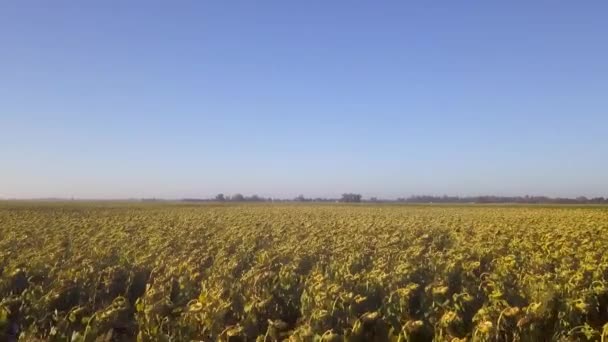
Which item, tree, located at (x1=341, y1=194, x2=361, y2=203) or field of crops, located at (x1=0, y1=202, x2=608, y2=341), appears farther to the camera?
tree, located at (x1=341, y1=194, x2=361, y2=203)

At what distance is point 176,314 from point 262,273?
1880 millimetres

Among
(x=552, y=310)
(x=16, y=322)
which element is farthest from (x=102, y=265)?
(x=552, y=310)

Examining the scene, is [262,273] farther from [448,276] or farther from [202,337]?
[448,276]

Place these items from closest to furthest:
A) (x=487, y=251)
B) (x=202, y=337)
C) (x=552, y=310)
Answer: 1. (x=202, y=337)
2. (x=552, y=310)
3. (x=487, y=251)

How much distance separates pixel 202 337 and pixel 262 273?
274 cm

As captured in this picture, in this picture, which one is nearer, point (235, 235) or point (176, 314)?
point (176, 314)

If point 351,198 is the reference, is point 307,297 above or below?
below

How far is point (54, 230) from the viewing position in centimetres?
1900

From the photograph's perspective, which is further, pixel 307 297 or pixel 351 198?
pixel 351 198

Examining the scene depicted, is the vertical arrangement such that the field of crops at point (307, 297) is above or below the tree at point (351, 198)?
below

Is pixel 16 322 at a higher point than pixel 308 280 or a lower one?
lower

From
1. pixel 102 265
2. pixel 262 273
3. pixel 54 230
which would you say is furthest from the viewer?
pixel 54 230

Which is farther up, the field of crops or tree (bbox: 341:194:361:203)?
tree (bbox: 341:194:361:203)

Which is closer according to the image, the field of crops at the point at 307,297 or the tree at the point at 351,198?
the field of crops at the point at 307,297
